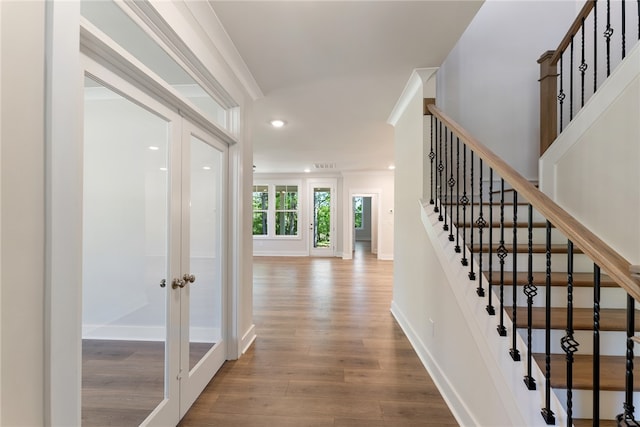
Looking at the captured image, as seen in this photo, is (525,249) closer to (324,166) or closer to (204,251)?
(204,251)

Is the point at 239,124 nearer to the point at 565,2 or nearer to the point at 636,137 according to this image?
the point at 636,137

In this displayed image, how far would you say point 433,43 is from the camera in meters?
1.96

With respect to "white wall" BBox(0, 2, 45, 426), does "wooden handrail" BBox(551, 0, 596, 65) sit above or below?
above

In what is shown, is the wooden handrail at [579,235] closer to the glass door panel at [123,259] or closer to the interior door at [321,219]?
the glass door panel at [123,259]

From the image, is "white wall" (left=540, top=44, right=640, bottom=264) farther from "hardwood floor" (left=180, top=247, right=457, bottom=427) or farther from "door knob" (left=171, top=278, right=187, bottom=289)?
"door knob" (left=171, top=278, right=187, bottom=289)

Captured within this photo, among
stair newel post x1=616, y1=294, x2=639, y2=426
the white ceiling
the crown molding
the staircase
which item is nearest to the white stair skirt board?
the staircase

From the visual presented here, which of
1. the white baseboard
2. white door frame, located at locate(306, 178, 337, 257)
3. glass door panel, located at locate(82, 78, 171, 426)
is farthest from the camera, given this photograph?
white door frame, located at locate(306, 178, 337, 257)

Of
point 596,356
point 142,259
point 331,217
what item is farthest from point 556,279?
point 331,217

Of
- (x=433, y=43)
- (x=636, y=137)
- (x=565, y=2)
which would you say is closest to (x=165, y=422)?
(x=433, y=43)

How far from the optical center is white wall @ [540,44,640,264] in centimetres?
166

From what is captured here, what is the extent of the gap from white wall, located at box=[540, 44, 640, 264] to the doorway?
2754mm

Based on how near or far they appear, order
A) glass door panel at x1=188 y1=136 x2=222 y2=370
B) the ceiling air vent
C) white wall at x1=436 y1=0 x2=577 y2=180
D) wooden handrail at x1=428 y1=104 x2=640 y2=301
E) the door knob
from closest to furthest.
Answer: wooden handrail at x1=428 y1=104 x2=640 y2=301
the door knob
glass door panel at x1=188 y1=136 x2=222 y2=370
white wall at x1=436 y1=0 x2=577 y2=180
the ceiling air vent

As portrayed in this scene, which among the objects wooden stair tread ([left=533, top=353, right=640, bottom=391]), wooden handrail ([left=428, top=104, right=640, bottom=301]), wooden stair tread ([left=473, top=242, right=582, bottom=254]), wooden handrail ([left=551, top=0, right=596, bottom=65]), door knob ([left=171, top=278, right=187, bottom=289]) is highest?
wooden handrail ([left=551, top=0, right=596, bottom=65])

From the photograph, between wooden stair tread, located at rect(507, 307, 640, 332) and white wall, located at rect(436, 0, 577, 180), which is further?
white wall, located at rect(436, 0, 577, 180)
